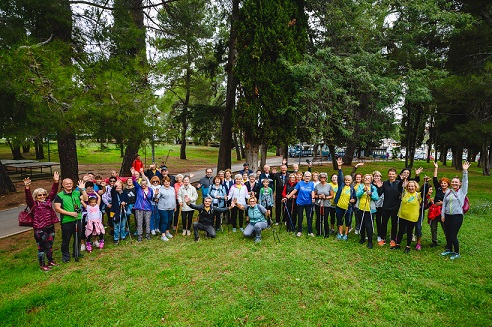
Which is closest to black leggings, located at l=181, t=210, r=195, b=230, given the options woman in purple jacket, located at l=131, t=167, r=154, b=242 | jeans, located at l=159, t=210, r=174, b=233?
jeans, located at l=159, t=210, r=174, b=233

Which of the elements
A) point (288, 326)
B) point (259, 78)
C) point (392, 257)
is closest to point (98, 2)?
point (259, 78)

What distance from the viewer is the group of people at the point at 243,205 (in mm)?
5691

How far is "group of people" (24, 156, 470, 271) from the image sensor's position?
569cm

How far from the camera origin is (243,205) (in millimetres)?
7680

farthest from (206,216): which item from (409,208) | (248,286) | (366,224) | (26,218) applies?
(409,208)

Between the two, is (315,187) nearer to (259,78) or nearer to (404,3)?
(259,78)

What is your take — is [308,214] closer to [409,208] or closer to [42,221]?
[409,208]

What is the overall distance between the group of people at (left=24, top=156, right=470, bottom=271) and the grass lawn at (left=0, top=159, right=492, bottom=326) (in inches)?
18.5

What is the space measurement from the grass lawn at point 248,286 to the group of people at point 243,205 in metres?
0.47

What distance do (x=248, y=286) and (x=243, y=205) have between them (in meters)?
3.03

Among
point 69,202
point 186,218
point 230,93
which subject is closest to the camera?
point 69,202

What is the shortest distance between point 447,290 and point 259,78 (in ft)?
28.2

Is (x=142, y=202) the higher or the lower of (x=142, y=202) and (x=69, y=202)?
the lower

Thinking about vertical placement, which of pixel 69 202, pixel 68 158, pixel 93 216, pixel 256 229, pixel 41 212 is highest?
pixel 68 158
